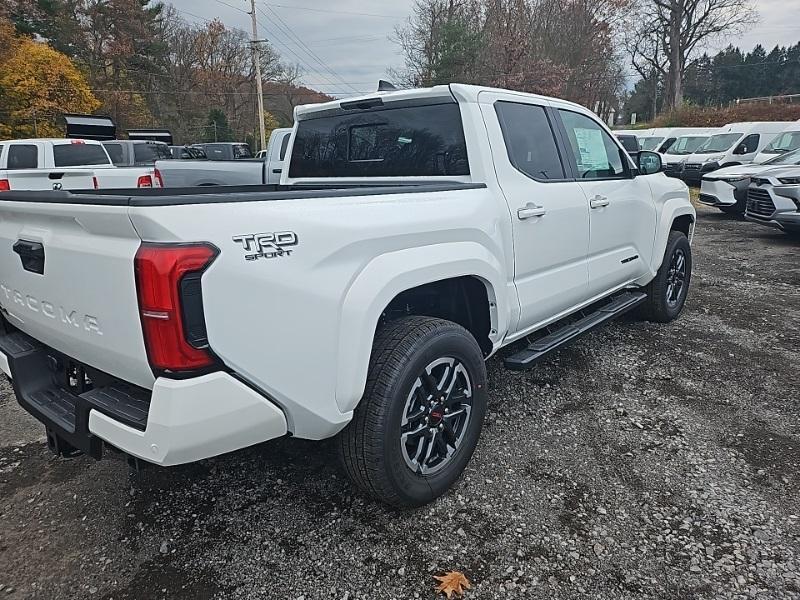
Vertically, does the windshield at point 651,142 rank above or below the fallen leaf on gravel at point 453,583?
above

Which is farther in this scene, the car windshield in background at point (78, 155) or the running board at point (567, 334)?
the car windshield in background at point (78, 155)

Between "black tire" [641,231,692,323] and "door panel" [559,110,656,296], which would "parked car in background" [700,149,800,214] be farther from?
"door panel" [559,110,656,296]

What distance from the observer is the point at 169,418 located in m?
1.75

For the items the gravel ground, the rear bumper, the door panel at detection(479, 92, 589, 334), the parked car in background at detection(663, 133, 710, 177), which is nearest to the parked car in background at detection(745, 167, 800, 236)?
the gravel ground

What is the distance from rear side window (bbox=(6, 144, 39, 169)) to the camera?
11422 millimetres

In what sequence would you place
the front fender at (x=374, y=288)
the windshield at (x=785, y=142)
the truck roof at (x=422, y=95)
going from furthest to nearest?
the windshield at (x=785, y=142), the truck roof at (x=422, y=95), the front fender at (x=374, y=288)

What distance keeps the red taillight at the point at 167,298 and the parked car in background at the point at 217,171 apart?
8731 millimetres

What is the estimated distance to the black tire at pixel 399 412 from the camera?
7.53 feet

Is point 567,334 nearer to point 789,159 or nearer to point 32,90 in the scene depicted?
point 789,159

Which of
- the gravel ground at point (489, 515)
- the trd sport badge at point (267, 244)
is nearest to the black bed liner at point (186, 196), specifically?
the trd sport badge at point (267, 244)

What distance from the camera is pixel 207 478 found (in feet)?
9.51

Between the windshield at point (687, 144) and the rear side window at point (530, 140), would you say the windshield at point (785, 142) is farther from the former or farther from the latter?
the rear side window at point (530, 140)

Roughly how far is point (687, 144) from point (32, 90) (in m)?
26.9

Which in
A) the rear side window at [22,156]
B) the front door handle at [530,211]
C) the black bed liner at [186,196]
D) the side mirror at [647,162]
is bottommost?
the front door handle at [530,211]
